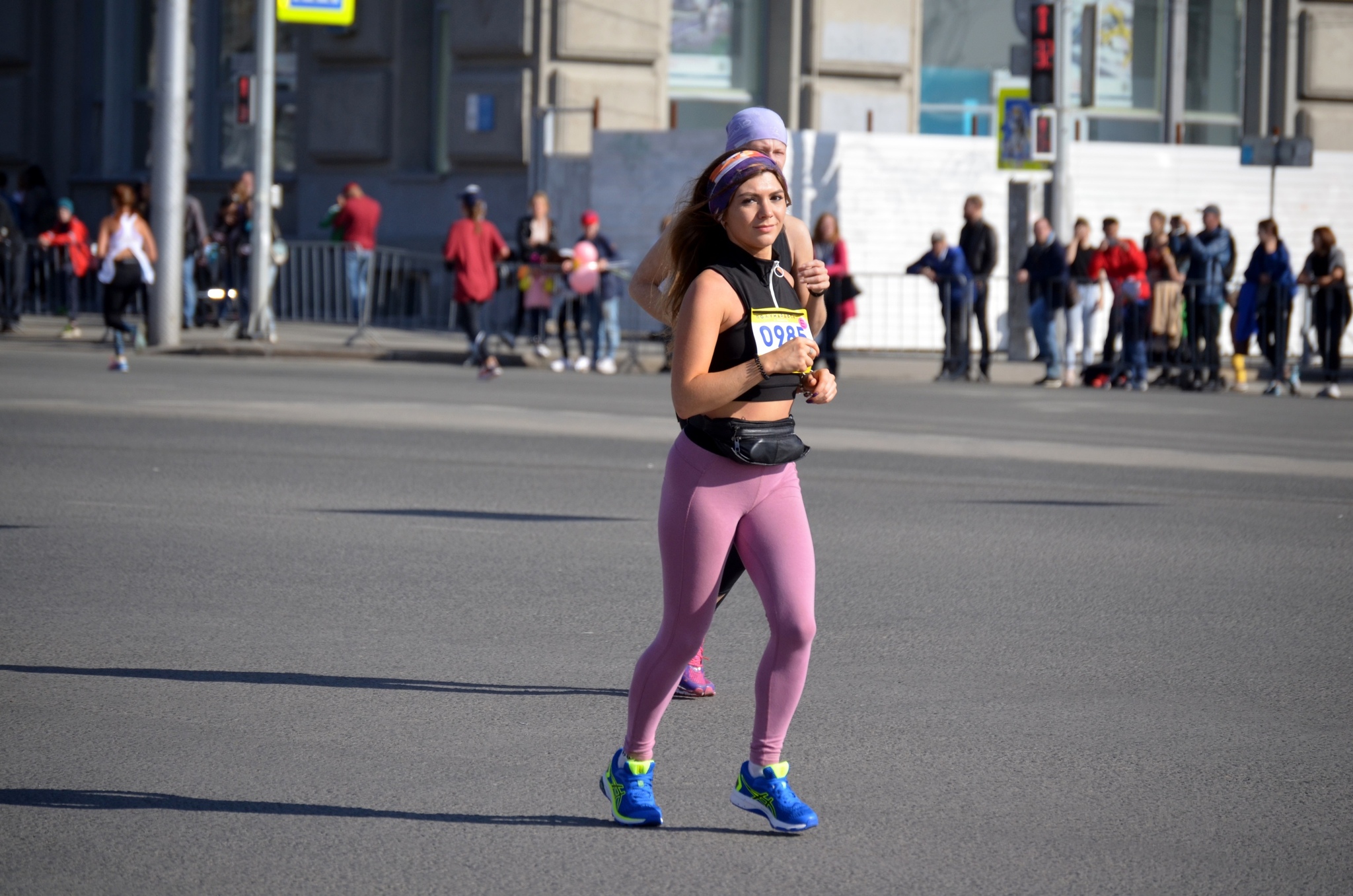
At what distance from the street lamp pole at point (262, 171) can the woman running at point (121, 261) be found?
3143 millimetres

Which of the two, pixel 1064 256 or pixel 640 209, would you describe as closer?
pixel 1064 256

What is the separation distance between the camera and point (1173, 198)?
25375 millimetres

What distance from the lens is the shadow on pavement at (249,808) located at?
491 centimetres

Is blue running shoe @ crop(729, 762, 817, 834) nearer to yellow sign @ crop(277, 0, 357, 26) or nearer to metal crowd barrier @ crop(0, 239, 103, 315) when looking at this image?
yellow sign @ crop(277, 0, 357, 26)

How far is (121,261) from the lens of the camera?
1927cm

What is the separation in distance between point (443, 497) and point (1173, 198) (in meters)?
16.8

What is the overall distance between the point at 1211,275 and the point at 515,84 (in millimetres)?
10835

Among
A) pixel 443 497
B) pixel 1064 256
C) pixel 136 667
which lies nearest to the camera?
pixel 136 667

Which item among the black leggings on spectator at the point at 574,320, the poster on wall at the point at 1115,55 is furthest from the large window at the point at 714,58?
the black leggings on spectator at the point at 574,320

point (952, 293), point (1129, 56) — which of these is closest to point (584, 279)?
point (952, 293)

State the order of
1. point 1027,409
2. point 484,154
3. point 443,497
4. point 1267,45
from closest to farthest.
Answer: point 443,497 → point 1027,409 → point 484,154 → point 1267,45

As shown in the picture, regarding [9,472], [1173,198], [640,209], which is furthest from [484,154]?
[9,472]

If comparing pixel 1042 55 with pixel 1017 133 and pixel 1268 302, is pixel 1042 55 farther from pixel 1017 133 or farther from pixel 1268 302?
pixel 1268 302

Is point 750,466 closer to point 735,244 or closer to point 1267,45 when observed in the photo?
point 735,244
